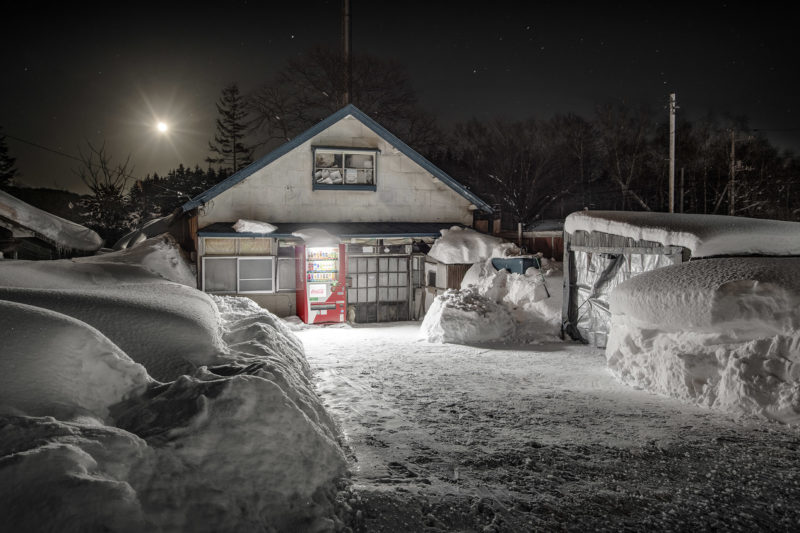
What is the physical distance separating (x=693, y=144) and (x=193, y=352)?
3608 centimetres

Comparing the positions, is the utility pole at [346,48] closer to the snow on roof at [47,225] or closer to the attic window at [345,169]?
the attic window at [345,169]

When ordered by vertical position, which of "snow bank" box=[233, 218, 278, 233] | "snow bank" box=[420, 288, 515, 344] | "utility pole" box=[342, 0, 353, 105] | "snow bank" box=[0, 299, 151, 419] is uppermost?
"utility pole" box=[342, 0, 353, 105]

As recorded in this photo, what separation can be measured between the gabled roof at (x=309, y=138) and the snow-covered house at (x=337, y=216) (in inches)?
1.2

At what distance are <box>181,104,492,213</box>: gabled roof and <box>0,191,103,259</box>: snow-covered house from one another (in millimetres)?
Result: 3760

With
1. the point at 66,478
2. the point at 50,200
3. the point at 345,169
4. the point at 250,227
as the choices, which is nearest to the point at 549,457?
the point at 66,478

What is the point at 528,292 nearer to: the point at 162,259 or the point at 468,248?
the point at 468,248

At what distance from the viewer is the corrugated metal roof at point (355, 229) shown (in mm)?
14398

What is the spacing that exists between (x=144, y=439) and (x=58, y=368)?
0.92 meters

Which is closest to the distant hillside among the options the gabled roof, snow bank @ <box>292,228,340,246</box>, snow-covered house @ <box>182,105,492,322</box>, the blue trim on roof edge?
the gabled roof

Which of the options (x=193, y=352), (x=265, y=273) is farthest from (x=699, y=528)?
(x=265, y=273)

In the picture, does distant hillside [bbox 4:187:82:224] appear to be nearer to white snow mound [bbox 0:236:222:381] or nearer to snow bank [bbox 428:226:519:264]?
snow bank [bbox 428:226:519:264]

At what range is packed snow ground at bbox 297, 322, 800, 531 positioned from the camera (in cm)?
400

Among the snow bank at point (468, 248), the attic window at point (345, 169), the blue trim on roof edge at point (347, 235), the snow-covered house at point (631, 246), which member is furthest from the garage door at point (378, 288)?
the snow-covered house at point (631, 246)

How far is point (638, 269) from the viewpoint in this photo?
401 inches
